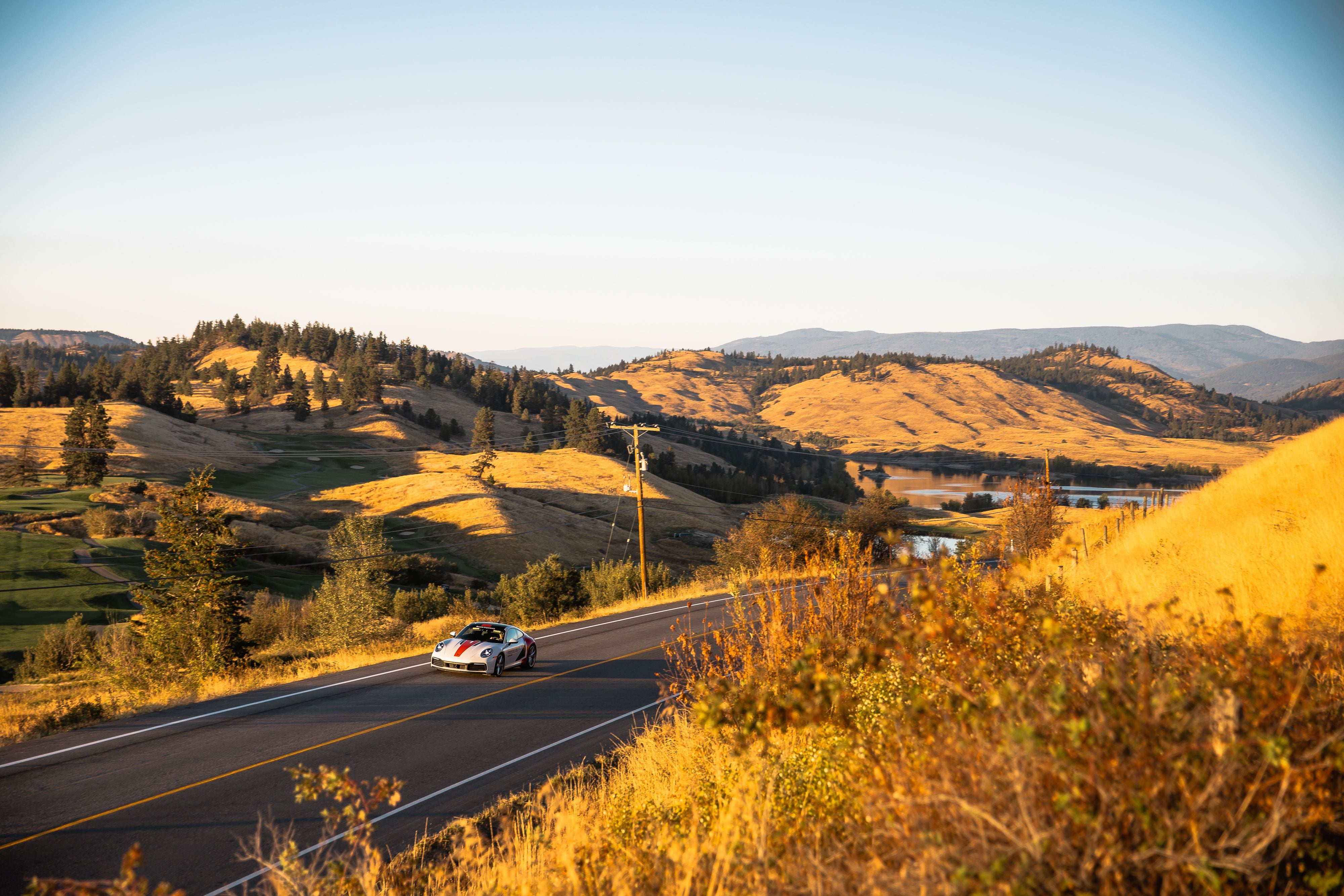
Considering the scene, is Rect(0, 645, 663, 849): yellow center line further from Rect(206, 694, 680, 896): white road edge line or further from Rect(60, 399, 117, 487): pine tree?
Rect(60, 399, 117, 487): pine tree

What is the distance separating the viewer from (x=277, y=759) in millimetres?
12664

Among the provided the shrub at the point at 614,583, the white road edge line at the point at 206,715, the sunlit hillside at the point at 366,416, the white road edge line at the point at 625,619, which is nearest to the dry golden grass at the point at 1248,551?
the white road edge line at the point at 625,619

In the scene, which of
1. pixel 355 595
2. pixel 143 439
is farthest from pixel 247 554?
pixel 143 439

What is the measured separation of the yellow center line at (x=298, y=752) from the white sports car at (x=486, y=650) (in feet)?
3.24

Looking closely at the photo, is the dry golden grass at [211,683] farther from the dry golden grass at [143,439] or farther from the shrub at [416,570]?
the dry golden grass at [143,439]

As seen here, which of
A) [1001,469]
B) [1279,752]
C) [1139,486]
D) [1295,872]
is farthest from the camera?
[1001,469]

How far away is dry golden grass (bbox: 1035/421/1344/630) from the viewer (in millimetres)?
8812

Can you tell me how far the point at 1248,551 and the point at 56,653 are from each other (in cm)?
4118

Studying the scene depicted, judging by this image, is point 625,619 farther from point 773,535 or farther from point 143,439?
point 143,439

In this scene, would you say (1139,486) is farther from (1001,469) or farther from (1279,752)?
(1279,752)

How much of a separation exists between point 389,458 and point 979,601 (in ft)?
368

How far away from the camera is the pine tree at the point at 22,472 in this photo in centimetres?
6788

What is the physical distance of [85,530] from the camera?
52656 millimetres

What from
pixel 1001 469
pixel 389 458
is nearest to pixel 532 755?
pixel 389 458
